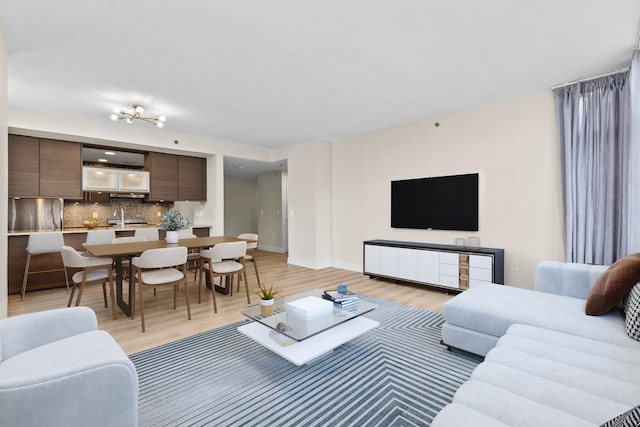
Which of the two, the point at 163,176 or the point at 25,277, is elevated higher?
the point at 163,176

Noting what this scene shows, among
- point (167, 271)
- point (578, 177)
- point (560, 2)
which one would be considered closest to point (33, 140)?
point (167, 271)

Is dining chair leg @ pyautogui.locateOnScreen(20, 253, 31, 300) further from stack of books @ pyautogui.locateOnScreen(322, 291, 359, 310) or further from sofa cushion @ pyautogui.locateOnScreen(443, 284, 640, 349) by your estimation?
sofa cushion @ pyautogui.locateOnScreen(443, 284, 640, 349)

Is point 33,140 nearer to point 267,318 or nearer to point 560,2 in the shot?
point 267,318

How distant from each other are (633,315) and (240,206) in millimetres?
9288

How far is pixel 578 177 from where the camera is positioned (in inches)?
126

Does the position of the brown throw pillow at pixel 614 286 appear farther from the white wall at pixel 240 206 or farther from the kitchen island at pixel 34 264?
the white wall at pixel 240 206

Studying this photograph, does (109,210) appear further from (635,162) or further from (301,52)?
(635,162)

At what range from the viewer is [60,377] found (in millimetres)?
1101

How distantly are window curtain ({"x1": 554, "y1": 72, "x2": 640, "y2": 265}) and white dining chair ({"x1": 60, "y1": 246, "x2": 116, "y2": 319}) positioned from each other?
17.1 feet

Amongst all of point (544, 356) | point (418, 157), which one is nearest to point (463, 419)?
point (544, 356)

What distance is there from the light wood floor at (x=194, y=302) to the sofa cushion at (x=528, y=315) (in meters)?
1.18

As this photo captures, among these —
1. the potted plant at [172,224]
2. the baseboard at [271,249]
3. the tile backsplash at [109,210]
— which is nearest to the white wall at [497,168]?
the potted plant at [172,224]

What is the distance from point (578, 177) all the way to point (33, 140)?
24.3ft

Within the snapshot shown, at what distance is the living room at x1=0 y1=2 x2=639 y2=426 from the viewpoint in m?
3.19
